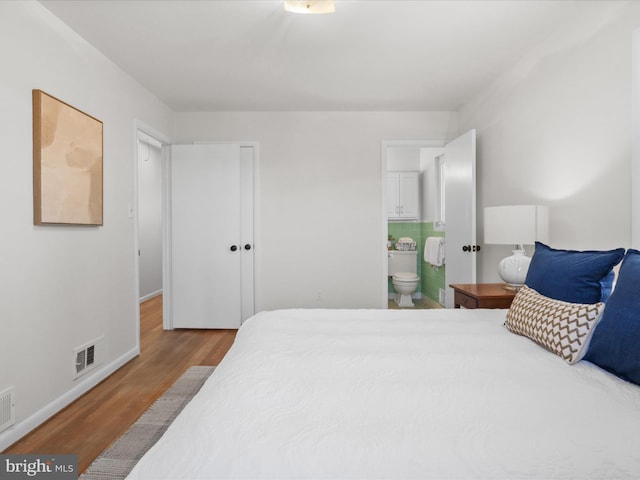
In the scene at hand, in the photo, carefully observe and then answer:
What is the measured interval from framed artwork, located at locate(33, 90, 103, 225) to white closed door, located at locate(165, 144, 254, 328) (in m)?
1.36

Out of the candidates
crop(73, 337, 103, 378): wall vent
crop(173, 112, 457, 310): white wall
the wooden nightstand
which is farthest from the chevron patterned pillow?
crop(73, 337, 103, 378): wall vent

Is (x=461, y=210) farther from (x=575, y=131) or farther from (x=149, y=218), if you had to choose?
(x=149, y=218)

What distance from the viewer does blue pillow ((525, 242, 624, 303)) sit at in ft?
4.89

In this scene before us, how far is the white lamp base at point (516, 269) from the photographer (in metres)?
2.40

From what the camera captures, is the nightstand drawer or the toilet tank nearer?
the nightstand drawer

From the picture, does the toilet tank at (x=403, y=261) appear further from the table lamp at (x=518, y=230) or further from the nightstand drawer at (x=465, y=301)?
the table lamp at (x=518, y=230)

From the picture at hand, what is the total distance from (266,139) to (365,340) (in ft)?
10.2

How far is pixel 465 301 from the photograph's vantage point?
8.59 ft

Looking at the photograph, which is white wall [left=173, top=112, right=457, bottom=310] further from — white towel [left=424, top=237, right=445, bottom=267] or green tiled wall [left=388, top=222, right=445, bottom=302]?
green tiled wall [left=388, top=222, right=445, bottom=302]

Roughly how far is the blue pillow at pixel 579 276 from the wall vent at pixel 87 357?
2.85 metres

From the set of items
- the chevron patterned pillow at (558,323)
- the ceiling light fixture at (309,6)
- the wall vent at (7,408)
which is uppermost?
the ceiling light fixture at (309,6)

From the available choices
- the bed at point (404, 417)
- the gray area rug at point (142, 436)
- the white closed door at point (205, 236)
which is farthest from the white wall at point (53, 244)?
the bed at point (404, 417)

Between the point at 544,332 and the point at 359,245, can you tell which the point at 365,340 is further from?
the point at 359,245

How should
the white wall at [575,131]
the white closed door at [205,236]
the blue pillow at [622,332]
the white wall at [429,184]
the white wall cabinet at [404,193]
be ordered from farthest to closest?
the white wall cabinet at [404,193], the white wall at [429,184], the white closed door at [205,236], the white wall at [575,131], the blue pillow at [622,332]
